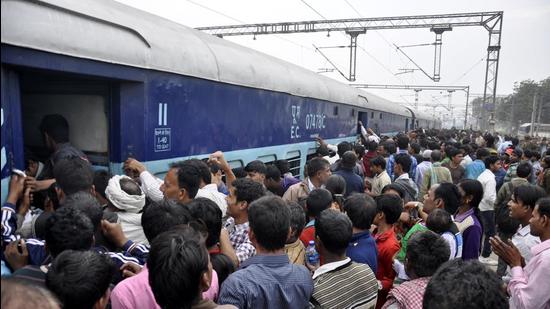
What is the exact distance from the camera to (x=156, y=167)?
344cm

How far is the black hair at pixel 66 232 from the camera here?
173 centimetres

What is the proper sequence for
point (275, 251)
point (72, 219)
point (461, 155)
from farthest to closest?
point (461, 155)
point (275, 251)
point (72, 219)

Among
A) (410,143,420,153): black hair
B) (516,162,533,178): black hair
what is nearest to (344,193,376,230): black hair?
(516,162,533,178): black hair

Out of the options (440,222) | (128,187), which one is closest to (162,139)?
(128,187)

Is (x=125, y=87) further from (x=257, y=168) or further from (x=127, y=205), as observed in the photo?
(x=257, y=168)

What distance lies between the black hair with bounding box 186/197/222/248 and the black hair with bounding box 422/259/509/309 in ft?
3.63

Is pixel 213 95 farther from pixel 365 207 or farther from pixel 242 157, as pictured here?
pixel 365 207

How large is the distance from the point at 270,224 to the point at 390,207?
127 cm

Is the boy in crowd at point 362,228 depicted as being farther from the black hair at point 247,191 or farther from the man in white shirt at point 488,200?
the man in white shirt at point 488,200

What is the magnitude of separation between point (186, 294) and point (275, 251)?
607 millimetres

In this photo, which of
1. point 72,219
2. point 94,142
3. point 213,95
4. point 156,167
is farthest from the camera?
point 213,95

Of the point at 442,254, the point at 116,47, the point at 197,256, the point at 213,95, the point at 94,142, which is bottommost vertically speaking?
the point at 442,254

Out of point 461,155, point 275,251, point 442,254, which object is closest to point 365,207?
point 442,254

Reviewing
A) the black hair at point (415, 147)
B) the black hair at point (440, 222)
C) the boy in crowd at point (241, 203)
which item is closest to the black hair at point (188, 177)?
the boy in crowd at point (241, 203)
